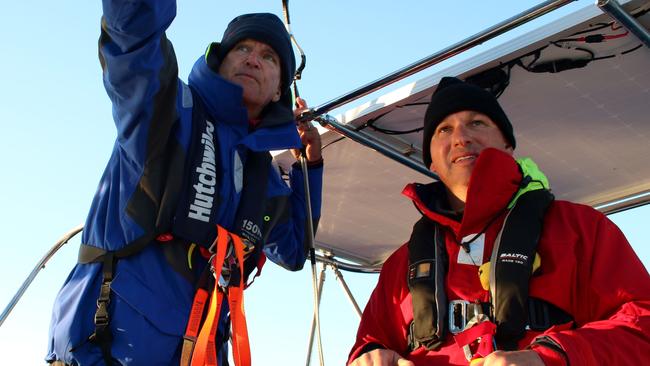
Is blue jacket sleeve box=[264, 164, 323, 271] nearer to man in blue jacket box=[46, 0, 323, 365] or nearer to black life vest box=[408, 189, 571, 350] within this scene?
man in blue jacket box=[46, 0, 323, 365]

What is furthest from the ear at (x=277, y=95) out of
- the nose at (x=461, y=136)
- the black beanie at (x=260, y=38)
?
the nose at (x=461, y=136)

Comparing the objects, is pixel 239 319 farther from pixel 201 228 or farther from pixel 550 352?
pixel 550 352

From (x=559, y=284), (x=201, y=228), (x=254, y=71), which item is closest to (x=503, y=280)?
(x=559, y=284)

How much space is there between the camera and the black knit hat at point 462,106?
2912 millimetres

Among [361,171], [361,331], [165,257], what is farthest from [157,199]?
[361,171]

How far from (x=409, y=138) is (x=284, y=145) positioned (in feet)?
3.39

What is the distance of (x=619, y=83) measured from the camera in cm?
350

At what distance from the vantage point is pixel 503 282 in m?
2.34

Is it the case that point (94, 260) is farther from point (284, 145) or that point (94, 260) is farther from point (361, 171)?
point (361, 171)

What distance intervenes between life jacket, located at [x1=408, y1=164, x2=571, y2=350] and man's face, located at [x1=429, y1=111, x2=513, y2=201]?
184 mm

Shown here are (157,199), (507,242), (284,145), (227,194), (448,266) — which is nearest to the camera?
(507,242)

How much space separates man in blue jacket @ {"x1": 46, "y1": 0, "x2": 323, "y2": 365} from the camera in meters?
2.61

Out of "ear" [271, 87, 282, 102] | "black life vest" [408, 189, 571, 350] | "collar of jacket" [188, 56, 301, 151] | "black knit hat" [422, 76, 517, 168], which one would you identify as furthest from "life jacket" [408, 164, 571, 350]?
"ear" [271, 87, 282, 102]

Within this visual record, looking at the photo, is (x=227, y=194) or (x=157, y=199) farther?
(x=227, y=194)
